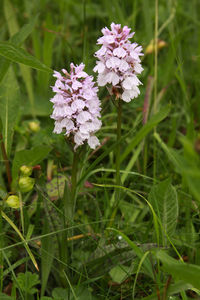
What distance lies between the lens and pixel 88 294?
4.21 feet

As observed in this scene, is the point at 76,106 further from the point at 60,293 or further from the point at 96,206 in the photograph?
the point at 60,293

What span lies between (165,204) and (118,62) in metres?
0.46

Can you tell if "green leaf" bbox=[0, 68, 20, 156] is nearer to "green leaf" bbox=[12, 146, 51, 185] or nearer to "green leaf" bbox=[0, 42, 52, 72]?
"green leaf" bbox=[12, 146, 51, 185]

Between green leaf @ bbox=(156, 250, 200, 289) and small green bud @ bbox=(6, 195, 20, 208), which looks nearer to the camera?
green leaf @ bbox=(156, 250, 200, 289)

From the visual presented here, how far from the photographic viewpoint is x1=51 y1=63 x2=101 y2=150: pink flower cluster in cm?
122

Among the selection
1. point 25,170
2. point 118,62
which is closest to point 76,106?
point 118,62

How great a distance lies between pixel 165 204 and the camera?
1285 mm

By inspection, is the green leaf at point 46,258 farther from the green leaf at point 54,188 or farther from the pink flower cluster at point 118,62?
the pink flower cluster at point 118,62

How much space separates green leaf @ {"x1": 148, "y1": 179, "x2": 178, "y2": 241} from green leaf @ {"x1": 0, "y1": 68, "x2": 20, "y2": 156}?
26.1 inches

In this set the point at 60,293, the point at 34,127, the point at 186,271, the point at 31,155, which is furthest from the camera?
the point at 34,127

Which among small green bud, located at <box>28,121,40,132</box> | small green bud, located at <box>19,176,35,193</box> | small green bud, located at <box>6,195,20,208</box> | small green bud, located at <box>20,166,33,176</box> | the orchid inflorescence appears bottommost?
small green bud, located at <box>6,195,20,208</box>

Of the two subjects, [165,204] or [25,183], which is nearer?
[165,204]

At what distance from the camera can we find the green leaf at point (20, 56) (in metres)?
1.26

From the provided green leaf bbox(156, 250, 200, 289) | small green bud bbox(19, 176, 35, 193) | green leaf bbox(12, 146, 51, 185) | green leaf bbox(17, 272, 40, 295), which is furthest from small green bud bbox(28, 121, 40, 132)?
green leaf bbox(156, 250, 200, 289)
